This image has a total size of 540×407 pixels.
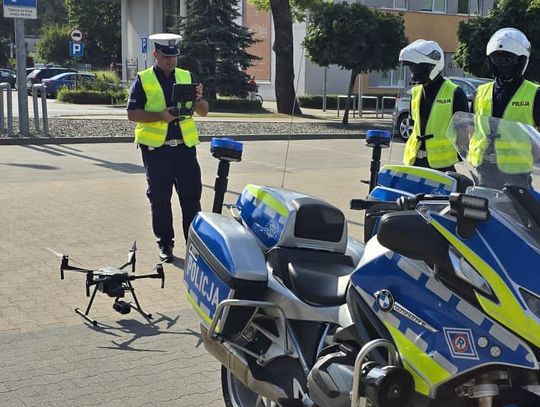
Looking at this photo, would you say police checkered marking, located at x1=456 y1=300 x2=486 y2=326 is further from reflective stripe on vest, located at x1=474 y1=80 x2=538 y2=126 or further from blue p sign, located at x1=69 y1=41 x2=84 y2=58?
blue p sign, located at x1=69 y1=41 x2=84 y2=58

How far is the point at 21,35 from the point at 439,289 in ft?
48.5

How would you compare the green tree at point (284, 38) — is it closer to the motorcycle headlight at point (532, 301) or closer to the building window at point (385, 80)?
the building window at point (385, 80)

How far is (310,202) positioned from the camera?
3.23 m

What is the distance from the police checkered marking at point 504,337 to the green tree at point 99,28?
214ft

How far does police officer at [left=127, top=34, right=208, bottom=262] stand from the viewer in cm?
632

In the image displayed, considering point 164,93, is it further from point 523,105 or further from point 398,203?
point 398,203

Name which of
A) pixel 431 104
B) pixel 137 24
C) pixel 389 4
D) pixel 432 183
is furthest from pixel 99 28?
pixel 432 183

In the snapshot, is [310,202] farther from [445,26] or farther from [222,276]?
[445,26]

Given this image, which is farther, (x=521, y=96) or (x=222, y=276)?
(x=521, y=96)

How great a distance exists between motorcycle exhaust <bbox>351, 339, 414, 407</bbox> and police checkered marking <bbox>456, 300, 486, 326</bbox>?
272mm

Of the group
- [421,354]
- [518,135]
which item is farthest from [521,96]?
[421,354]

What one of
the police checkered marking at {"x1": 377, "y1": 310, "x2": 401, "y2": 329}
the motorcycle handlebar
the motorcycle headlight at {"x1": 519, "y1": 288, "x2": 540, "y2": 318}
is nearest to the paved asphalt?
the motorcycle handlebar

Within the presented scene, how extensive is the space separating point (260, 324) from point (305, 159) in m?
11.3

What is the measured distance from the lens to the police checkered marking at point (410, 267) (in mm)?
2398
